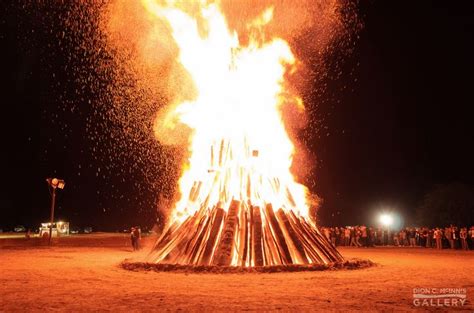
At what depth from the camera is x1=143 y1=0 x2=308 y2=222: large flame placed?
18.2 meters

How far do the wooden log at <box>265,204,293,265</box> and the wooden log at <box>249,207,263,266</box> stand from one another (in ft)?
1.40

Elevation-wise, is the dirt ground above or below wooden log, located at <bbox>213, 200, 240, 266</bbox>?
below

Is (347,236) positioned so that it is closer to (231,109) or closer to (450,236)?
(450,236)

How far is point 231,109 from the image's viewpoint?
18828mm

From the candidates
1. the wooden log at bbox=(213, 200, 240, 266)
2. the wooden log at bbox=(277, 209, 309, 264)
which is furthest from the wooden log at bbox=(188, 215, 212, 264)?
the wooden log at bbox=(277, 209, 309, 264)

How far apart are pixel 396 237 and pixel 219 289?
24.3 m

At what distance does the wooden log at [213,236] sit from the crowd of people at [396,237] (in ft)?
46.1

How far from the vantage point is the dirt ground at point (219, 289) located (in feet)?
29.4

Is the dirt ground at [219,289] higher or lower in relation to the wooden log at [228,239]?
lower

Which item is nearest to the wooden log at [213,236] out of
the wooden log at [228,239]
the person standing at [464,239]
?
the wooden log at [228,239]

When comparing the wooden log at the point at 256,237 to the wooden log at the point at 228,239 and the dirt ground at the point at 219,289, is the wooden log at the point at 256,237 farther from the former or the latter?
the dirt ground at the point at 219,289

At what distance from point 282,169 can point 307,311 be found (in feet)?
37.6

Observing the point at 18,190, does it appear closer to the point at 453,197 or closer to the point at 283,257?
the point at 453,197

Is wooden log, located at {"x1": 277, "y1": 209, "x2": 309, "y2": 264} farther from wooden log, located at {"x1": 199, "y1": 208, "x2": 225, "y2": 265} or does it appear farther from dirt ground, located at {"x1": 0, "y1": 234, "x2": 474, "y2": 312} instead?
wooden log, located at {"x1": 199, "y1": 208, "x2": 225, "y2": 265}
